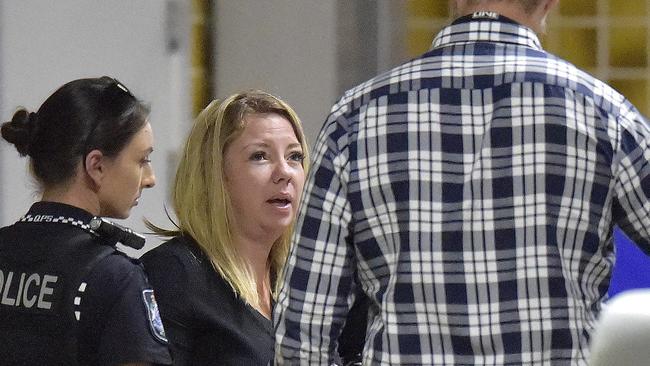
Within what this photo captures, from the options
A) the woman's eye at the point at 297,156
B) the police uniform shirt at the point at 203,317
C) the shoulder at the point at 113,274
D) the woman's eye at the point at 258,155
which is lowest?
the police uniform shirt at the point at 203,317

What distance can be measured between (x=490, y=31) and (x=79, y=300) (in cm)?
82

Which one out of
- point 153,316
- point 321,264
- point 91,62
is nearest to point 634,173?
point 321,264

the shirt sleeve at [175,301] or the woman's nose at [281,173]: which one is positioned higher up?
the woman's nose at [281,173]

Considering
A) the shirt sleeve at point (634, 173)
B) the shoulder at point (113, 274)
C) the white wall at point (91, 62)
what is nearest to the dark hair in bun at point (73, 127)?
the shoulder at point (113, 274)

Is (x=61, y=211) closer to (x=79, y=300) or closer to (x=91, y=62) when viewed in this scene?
(x=79, y=300)

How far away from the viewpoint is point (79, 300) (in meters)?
2.29

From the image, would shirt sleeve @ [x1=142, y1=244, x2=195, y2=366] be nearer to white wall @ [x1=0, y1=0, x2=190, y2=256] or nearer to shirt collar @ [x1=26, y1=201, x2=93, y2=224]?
shirt collar @ [x1=26, y1=201, x2=93, y2=224]

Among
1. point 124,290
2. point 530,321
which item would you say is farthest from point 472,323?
point 124,290

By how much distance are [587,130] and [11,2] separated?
2527mm

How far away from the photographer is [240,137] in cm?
285

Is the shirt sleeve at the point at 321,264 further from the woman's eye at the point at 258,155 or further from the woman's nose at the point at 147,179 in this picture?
the woman's eye at the point at 258,155

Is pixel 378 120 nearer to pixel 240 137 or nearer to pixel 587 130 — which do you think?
pixel 587 130

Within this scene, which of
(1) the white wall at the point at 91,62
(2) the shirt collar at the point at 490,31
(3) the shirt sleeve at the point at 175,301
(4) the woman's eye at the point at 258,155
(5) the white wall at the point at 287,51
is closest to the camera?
(2) the shirt collar at the point at 490,31

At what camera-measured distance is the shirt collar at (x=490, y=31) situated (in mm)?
2084
